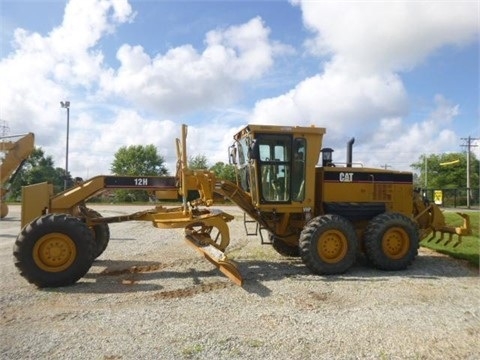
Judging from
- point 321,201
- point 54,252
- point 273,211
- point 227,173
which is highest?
point 227,173

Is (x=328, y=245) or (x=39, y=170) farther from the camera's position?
(x=39, y=170)

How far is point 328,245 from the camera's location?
8852 millimetres

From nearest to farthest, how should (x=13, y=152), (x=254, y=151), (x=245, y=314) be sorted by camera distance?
(x=245, y=314)
(x=254, y=151)
(x=13, y=152)

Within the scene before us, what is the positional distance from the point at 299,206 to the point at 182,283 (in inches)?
121

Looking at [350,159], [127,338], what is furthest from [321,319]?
[350,159]

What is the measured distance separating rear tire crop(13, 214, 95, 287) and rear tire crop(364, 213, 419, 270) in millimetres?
5412

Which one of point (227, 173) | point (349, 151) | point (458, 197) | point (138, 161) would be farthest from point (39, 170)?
point (349, 151)

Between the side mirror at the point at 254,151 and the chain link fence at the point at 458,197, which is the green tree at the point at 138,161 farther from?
the side mirror at the point at 254,151

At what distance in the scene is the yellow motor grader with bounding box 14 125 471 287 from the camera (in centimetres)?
772

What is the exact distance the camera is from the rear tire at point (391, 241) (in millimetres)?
9180

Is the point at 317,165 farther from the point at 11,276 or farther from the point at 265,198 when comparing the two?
the point at 11,276

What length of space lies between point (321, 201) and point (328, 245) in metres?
1.35

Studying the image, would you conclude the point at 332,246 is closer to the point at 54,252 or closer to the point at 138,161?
the point at 54,252

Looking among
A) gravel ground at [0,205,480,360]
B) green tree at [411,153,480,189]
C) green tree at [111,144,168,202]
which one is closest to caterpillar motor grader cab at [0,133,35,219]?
gravel ground at [0,205,480,360]
